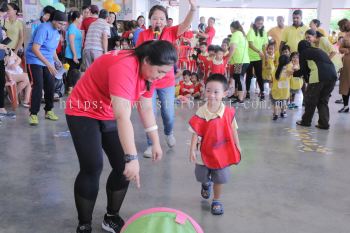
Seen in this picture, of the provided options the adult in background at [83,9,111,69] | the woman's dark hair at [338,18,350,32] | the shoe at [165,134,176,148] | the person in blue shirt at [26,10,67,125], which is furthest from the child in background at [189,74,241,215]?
the adult in background at [83,9,111,69]

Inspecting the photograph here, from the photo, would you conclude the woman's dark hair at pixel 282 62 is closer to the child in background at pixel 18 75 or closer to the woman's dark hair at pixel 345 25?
the woman's dark hair at pixel 345 25

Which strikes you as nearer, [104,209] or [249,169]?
[104,209]

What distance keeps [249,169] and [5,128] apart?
3.03m

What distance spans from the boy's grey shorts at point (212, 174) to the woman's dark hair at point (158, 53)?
1052 millimetres

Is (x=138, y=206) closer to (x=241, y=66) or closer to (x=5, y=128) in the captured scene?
(x=5, y=128)

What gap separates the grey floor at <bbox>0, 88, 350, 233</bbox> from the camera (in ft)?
8.23

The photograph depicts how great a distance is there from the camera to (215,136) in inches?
100.0

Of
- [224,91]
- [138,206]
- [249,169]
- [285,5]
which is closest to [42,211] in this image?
[138,206]

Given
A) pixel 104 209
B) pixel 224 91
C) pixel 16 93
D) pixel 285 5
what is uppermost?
pixel 285 5

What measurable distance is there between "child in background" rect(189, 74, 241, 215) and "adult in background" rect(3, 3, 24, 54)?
4338mm

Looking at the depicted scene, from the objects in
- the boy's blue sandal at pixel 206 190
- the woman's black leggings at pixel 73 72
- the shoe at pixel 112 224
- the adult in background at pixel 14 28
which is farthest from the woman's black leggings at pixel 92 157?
the woman's black leggings at pixel 73 72

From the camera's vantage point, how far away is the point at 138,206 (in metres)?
2.69

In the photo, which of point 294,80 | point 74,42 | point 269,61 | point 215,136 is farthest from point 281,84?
point 74,42

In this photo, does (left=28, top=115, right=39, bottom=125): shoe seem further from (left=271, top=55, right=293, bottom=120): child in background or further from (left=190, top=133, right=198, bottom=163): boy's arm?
(left=271, top=55, right=293, bottom=120): child in background
